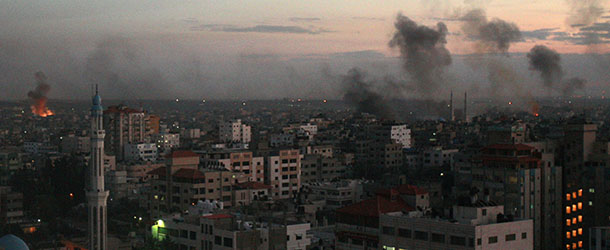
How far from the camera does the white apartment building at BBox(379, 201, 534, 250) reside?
12.2 meters

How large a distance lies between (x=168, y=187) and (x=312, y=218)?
4.29 meters

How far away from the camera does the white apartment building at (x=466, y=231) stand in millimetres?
12164

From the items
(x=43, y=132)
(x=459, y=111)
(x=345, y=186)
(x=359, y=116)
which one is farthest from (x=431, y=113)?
(x=345, y=186)

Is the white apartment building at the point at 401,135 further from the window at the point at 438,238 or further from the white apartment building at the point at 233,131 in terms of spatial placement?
the window at the point at 438,238

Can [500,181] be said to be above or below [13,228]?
above

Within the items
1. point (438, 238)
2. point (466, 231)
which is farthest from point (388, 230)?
point (466, 231)

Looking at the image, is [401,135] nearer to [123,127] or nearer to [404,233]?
[123,127]

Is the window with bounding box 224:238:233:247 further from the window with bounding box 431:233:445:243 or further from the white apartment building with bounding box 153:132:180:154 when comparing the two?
the white apartment building with bounding box 153:132:180:154

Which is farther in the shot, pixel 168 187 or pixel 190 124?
pixel 190 124

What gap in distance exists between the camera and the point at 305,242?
15.0 m

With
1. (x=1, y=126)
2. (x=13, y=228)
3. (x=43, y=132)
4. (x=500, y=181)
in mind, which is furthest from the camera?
(x=43, y=132)

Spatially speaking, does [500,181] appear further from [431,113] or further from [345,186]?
[431,113]

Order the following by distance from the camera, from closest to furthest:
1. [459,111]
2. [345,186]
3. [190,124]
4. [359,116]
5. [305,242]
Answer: [305,242] → [345,186] → [359,116] → [190,124] → [459,111]

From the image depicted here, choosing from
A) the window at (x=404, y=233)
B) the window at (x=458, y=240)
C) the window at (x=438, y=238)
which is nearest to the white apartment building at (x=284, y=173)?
the window at (x=404, y=233)
